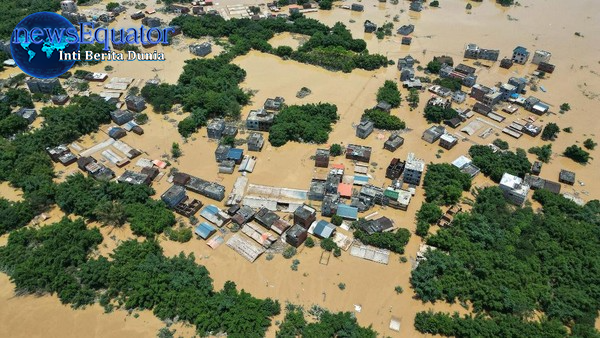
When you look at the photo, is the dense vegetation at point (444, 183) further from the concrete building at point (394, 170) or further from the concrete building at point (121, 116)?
the concrete building at point (121, 116)

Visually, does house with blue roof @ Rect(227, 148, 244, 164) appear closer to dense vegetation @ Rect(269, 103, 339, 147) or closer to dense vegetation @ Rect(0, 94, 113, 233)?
dense vegetation @ Rect(269, 103, 339, 147)

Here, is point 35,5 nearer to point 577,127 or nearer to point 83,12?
point 83,12

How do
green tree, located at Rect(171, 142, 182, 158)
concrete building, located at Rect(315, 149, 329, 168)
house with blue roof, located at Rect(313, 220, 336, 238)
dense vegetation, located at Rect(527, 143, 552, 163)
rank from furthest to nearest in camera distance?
dense vegetation, located at Rect(527, 143, 552, 163)
green tree, located at Rect(171, 142, 182, 158)
concrete building, located at Rect(315, 149, 329, 168)
house with blue roof, located at Rect(313, 220, 336, 238)

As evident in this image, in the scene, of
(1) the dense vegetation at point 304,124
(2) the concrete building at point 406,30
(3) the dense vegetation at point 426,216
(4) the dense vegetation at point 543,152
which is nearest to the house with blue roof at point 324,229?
(3) the dense vegetation at point 426,216

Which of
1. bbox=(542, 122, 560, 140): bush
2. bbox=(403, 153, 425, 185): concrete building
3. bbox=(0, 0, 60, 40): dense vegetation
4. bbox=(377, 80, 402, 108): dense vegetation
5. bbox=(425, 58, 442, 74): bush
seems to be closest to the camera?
bbox=(403, 153, 425, 185): concrete building

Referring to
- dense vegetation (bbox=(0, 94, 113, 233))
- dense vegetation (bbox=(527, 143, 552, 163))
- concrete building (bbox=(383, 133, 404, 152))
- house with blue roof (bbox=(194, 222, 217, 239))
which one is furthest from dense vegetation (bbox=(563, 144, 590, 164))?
dense vegetation (bbox=(0, 94, 113, 233))
